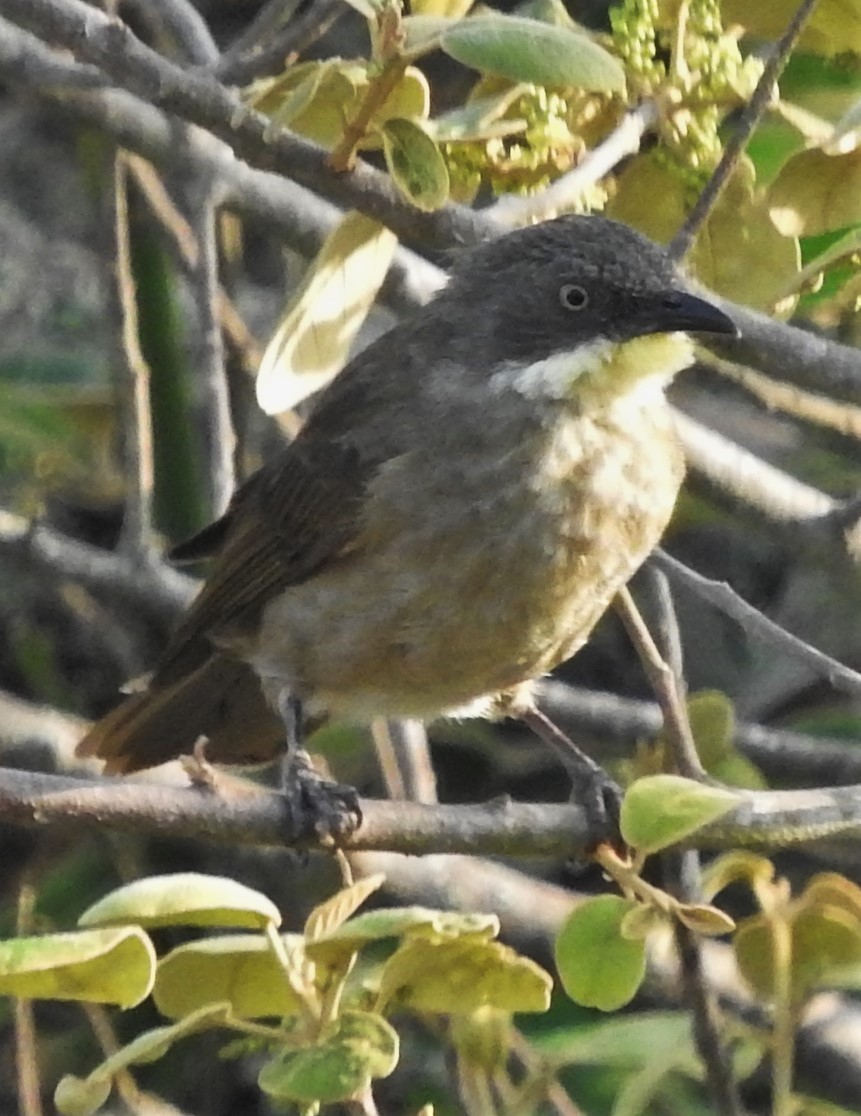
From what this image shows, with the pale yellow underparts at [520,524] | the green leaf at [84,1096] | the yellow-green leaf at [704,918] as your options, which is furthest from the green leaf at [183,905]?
the pale yellow underparts at [520,524]

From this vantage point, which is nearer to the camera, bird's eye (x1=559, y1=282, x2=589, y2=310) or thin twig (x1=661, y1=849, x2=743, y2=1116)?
thin twig (x1=661, y1=849, x2=743, y2=1116)

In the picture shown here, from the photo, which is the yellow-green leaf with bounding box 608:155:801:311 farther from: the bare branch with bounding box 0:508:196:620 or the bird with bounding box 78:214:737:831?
the bare branch with bounding box 0:508:196:620

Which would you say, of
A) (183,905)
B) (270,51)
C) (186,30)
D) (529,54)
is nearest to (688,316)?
(529,54)

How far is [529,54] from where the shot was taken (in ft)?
7.34

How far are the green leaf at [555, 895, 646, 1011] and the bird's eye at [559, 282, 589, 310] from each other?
3.52 feet

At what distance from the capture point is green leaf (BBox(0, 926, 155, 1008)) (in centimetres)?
187

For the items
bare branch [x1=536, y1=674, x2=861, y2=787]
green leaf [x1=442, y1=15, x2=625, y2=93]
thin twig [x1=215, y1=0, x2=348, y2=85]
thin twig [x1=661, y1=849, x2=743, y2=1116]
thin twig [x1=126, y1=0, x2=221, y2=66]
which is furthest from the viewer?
bare branch [x1=536, y1=674, x2=861, y2=787]

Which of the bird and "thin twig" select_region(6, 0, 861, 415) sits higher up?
"thin twig" select_region(6, 0, 861, 415)

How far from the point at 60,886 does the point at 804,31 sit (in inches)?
100

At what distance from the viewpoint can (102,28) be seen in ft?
8.40

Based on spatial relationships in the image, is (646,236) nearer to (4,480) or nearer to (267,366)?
(267,366)

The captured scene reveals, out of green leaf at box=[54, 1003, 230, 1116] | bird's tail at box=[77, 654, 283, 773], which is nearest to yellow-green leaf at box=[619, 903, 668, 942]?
green leaf at box=[54, 1003, 230, 1116]

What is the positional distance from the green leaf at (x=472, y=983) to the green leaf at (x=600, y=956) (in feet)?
0.40

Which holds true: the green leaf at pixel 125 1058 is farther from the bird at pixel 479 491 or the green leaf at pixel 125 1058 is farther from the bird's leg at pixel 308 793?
the bird at pixel 479 491
